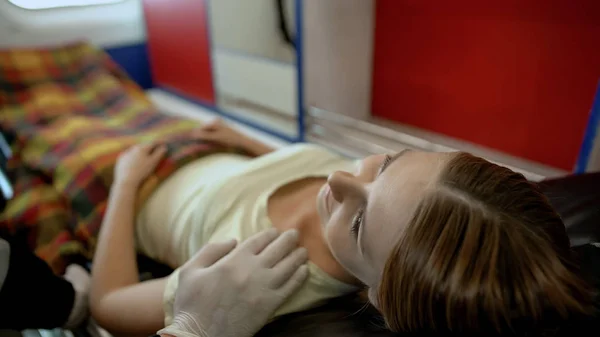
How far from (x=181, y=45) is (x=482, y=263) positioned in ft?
7.02

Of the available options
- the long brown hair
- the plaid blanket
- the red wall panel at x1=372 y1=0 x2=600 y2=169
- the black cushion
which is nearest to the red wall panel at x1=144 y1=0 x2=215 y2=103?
the plaid blanket

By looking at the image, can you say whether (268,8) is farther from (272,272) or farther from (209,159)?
(272,272)

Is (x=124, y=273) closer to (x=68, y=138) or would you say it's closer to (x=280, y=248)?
(x=280, y=248)

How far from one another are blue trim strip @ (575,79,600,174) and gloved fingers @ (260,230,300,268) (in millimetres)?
822

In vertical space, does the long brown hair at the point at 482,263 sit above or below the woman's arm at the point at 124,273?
above

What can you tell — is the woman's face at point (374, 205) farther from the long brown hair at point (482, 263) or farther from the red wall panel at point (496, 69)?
the red wall panel at point (496, 69)

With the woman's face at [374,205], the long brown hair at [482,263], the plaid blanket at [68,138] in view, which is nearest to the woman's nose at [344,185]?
the woman's face at [374,205]

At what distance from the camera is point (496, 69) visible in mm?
1584

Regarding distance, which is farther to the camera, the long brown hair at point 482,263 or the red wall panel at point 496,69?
the red wall panel at point 496,69

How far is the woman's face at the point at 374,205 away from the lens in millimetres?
625

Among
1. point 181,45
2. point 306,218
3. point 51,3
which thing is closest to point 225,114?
point 181,45

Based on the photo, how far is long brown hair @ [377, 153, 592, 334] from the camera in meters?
0.53

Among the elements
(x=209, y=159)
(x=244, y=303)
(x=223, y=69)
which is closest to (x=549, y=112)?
(x=209, y=159)

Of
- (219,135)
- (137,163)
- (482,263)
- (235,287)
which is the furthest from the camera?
(219,135)
